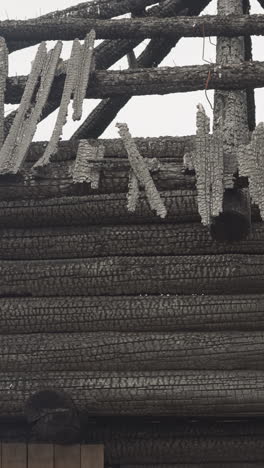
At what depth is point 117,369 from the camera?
519cm

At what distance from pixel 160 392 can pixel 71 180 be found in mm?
1398

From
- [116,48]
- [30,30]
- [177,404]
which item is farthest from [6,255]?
[116,48]

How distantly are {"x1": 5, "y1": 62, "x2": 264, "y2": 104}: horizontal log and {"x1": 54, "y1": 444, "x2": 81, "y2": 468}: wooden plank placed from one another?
2511mm

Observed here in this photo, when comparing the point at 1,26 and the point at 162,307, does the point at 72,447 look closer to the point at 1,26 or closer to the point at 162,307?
the point at 162,307

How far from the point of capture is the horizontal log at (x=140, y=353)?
16.9 ft

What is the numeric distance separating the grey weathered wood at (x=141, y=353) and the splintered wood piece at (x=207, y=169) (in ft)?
2.76

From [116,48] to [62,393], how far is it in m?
3.57

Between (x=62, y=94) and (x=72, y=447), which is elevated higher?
(x=62, y=94)

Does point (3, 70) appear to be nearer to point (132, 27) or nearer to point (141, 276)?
point (132, 27)

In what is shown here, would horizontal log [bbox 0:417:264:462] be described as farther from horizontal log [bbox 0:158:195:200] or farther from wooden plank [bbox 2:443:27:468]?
horizontal log [bbox 0:158:195:200]

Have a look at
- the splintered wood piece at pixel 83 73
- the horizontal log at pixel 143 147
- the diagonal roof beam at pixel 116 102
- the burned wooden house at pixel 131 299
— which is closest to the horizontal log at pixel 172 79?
the splintered wood piece at pixel 83 73

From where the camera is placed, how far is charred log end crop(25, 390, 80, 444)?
197 inches

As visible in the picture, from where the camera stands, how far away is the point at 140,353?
17.0 feet

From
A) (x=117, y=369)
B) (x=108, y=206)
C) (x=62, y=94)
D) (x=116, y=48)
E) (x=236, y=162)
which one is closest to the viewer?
(x=236, y=162)
